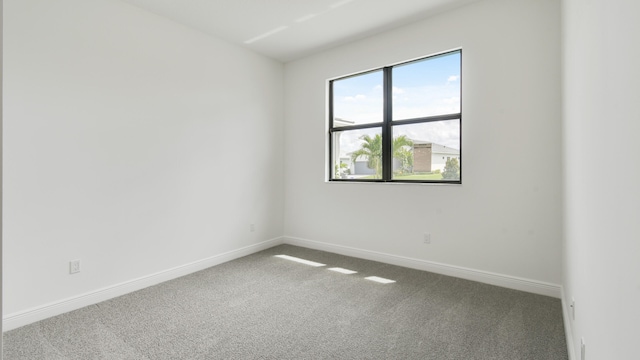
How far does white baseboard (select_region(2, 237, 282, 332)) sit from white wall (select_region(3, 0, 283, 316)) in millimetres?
52

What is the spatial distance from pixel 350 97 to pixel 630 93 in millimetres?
3623

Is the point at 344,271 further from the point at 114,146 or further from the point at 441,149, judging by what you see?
the point at 114,146

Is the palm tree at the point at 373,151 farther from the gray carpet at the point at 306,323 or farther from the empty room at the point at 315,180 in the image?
the gray carpet at the point at 306,323

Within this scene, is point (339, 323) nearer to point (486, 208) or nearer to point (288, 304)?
point (288, 304)

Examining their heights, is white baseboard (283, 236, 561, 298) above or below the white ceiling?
below

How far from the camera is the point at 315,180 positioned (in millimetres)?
4488

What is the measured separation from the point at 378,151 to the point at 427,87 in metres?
0.93

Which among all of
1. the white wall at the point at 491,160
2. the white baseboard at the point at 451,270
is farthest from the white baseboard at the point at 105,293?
the white wall at the point at 491,160

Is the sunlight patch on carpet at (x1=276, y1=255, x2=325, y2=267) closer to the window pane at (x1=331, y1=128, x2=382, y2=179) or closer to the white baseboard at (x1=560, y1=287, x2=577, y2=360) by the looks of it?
the window pane at (x1=331, y1=128, x2=382, y2=179)

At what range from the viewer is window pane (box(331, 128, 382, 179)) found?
4027 millimetres

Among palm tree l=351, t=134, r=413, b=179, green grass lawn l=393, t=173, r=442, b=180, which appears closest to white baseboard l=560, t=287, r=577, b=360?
A: green grass lawn l=393, t=173, r=442, b=180

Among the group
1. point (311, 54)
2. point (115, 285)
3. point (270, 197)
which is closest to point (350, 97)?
point (311, 54)

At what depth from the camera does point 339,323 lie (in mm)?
2408

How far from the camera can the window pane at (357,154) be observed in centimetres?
403
